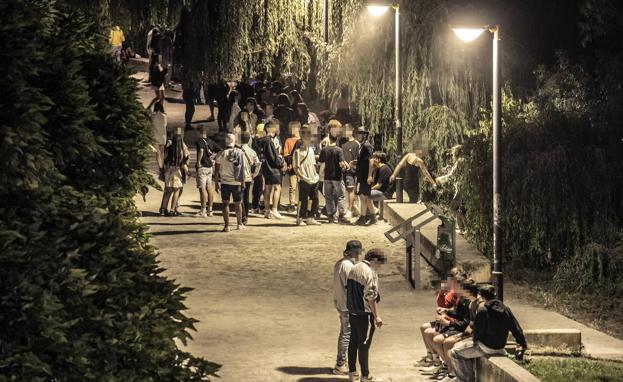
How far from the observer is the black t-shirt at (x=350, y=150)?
1052 inches

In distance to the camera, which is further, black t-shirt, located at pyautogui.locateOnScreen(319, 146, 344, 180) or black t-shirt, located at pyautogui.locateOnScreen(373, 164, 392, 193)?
black t-shirt, located at pyautogui.locateOnScreen(373, 164, 392, 193)

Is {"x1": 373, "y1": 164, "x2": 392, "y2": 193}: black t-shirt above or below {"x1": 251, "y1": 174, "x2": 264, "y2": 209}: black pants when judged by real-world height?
above

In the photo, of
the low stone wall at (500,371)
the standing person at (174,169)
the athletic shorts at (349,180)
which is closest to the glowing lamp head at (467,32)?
the low stone wall at (500,371)

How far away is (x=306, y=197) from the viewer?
84.4 ft

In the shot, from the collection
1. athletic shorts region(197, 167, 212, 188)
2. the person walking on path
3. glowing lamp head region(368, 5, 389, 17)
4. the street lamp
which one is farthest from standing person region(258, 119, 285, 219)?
glowing lamp head region(368, 5, 389, 17)

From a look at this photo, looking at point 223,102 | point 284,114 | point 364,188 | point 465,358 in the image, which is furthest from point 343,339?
point 223,102

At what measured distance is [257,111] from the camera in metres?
34.8

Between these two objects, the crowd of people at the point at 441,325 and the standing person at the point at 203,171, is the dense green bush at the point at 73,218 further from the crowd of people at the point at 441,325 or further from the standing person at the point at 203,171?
the standing person at the point at 203,171

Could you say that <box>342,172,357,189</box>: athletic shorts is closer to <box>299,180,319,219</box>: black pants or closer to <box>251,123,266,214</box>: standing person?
<box>299,180,319,219</box>: black pants

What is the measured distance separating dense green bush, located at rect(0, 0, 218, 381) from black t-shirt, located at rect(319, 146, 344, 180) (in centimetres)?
1740

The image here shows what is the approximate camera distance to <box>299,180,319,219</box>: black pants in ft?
84.1

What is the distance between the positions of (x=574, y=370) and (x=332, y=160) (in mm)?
12075

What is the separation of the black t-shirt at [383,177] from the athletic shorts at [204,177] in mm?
3199

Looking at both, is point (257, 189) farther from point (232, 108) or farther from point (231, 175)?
point (232, 108)
